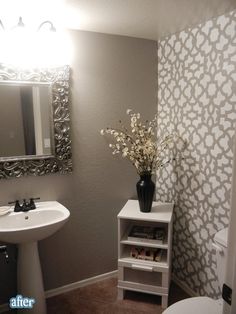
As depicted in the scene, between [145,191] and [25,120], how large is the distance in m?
1.04

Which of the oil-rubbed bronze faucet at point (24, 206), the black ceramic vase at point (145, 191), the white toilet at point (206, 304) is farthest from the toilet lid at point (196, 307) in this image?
the oil-rubbed bronze faucet at point (24, 206)

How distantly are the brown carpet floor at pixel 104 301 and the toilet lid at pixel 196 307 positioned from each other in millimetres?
602

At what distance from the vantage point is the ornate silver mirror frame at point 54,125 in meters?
1.82

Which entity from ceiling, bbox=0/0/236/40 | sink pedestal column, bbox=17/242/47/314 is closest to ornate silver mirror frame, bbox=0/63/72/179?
ceiling, bbox=0/0/236/40

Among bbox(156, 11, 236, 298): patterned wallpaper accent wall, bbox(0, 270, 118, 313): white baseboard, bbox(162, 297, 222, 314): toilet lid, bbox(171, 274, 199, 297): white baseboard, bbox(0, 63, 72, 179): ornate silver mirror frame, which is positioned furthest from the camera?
bbox(171, 274, 199, 297): white baseboard

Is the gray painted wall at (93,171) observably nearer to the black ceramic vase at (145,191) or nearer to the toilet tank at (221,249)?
the black ceramic vase at (145,191)

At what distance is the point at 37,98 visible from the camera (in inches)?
75.3

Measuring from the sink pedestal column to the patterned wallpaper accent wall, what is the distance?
46.0 inches

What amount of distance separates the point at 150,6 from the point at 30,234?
59.9 inches

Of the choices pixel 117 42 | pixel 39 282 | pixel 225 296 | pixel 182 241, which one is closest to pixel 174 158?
pixel 182 241

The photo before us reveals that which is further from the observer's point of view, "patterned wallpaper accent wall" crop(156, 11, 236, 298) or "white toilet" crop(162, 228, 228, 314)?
"patterned wallpaper accent wall" crop(156, 11, 236, 298)

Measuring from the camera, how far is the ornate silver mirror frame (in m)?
1.82

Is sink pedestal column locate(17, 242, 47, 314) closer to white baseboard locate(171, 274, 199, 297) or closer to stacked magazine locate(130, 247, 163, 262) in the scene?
stacked magazine locate(130, 247, 163, 262)

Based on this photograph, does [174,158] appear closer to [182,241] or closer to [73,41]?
[182,241]
